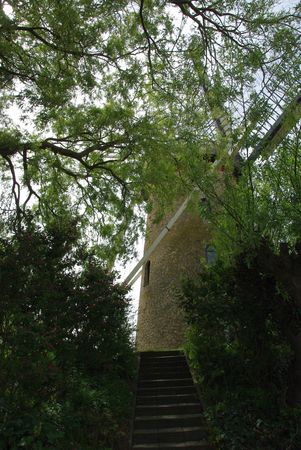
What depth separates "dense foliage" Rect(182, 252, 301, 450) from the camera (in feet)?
19.1

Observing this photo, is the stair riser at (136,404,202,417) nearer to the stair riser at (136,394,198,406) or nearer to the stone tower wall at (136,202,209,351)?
the stair riser at (136,394,198,406)

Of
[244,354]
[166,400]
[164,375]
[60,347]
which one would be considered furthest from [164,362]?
[60,347]

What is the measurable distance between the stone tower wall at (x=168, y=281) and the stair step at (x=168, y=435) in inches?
223

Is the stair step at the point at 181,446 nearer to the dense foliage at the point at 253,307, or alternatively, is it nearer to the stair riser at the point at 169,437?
the stair riser at the point at 169,437

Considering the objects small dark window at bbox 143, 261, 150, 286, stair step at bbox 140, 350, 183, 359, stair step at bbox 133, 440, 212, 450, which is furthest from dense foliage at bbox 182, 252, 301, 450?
small dark window at bbox 143, 261, 150, 286

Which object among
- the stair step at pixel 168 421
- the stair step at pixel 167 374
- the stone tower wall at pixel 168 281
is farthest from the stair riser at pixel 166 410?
the stone tower wall at pixel 168 281

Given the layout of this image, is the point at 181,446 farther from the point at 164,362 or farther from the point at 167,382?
the point at 164,362

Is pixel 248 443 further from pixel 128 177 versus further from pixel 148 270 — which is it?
Result: pixel 148 270

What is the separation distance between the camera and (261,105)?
18.6 feet

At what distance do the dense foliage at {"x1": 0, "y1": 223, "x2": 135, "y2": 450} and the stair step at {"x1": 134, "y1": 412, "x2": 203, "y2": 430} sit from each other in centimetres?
30

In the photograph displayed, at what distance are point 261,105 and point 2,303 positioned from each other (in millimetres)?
4346

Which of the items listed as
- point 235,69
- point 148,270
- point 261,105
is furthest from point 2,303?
point 148,270

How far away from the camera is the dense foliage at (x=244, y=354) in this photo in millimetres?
5828

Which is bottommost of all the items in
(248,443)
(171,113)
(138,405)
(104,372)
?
(248,443)
